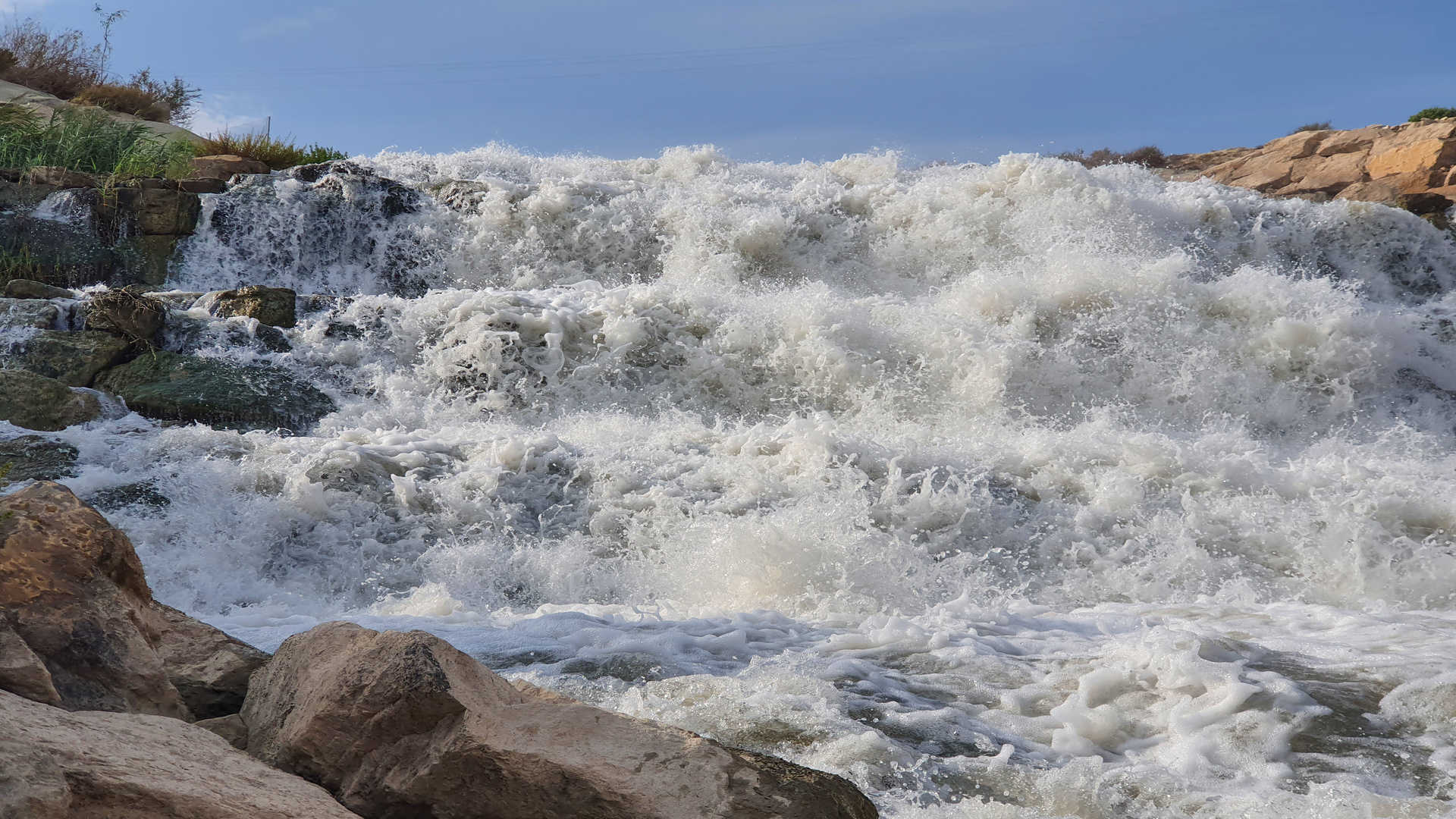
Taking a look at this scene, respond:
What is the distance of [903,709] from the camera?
3104 mm

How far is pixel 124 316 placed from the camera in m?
7.77

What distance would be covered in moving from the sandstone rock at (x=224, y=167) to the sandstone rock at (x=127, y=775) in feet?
38.8

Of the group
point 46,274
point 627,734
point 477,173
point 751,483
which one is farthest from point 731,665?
point 477,173

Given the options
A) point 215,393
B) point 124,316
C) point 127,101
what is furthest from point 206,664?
point 127,101

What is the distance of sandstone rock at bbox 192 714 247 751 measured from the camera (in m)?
2.43

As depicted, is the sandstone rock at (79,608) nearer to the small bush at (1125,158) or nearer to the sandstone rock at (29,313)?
the sandstone rock at (29,313)

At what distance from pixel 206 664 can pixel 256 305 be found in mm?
6456

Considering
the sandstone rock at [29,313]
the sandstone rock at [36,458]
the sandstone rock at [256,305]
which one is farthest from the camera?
the sandstone rock at [256,305]

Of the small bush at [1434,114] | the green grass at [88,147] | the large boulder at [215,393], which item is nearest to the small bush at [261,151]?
the green grass at [88,147]

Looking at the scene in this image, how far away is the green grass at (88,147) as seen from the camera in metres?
12.1

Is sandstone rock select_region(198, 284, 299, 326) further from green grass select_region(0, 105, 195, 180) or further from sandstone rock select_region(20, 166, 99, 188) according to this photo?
sandstone rock select_region(20, 166, 99, 188)

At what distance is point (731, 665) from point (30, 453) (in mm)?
4517

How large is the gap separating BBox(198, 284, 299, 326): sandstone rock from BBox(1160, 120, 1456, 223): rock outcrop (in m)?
12.8

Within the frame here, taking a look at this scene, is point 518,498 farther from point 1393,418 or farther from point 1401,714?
point 1393,418
